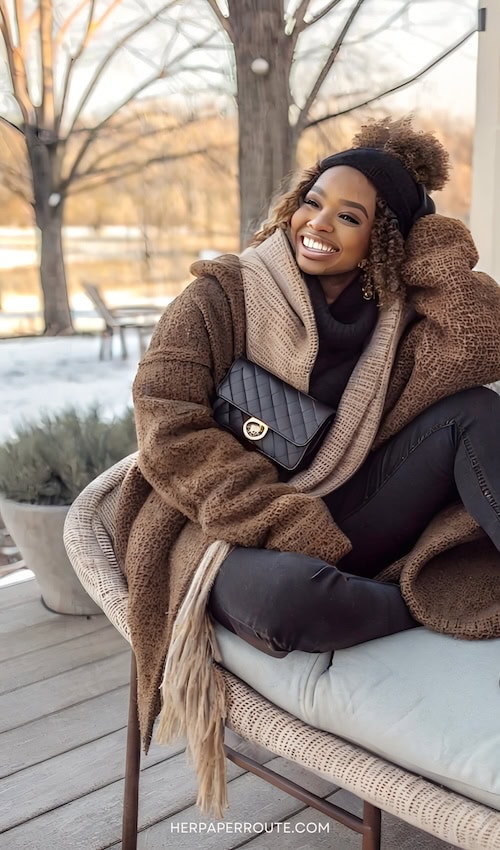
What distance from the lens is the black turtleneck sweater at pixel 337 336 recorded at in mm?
1485

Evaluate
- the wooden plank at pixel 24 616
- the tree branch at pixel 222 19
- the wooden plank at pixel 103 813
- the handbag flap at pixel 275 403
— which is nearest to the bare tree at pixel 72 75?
the tree branch at pixel 222 19

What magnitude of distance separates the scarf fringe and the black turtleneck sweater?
0.41 m

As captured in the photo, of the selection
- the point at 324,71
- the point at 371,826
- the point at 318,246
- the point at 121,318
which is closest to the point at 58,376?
the point at 121,318

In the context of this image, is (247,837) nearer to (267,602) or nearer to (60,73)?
(267,602)

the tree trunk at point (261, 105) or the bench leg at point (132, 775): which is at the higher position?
the tree trunk at point (261, 105)

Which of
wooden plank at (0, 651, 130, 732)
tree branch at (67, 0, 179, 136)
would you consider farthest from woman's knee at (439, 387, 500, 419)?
tree branch at (67, 0, 179, 136)

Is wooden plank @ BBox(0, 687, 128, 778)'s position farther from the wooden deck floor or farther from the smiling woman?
the smiling woman

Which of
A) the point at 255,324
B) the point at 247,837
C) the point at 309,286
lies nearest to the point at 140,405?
the point at 255,324

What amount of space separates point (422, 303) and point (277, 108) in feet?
4.03

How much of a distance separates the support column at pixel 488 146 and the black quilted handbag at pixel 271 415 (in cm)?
119

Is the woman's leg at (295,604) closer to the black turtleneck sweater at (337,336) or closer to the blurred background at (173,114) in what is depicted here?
the black turtleneck sweater at (337,336)

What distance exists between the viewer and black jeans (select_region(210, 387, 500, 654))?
1.12 m

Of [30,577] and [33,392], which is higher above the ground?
[33,392]

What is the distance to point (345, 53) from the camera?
2.62 metres
